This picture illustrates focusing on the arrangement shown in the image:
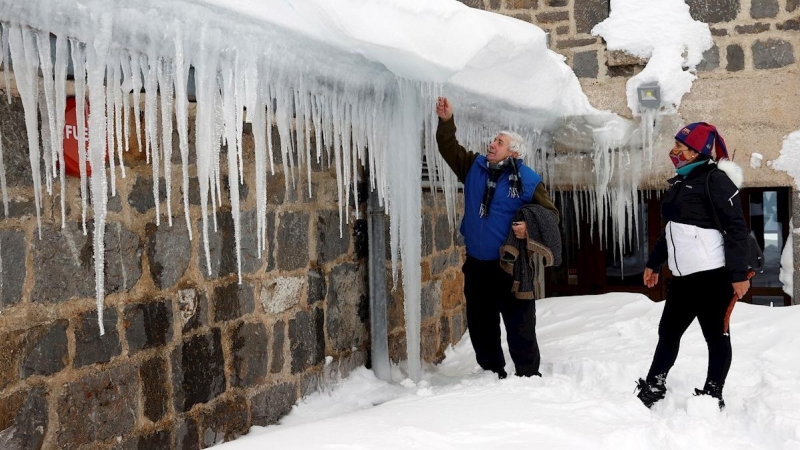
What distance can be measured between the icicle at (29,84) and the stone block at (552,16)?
4.59m

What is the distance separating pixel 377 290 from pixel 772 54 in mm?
3556

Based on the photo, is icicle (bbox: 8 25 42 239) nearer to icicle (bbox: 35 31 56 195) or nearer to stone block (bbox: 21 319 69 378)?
icicle (bbox: 35 31 56 195)

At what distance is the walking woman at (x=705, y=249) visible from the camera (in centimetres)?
328

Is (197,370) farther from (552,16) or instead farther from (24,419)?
(552,16)

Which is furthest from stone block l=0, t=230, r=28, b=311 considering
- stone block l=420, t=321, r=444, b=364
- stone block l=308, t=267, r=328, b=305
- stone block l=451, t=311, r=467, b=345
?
stone block l=451, t=311, r=467, b=345

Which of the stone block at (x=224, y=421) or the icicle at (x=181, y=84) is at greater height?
the icicle at (x=181, y=84)

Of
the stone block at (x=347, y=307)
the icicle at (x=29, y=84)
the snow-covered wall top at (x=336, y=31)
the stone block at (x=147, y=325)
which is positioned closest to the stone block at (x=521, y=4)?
the snow-covered wall top at (x=336, y=31)

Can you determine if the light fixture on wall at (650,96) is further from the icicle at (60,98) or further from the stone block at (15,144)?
the stone block at (15,144)

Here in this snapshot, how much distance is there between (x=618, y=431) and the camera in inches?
113

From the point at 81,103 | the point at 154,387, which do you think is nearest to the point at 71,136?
the point at 81,103

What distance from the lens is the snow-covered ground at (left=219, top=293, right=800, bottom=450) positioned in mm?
2732

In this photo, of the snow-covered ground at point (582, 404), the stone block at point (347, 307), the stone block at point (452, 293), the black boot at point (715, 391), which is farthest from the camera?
the stone block at point (452, 293)

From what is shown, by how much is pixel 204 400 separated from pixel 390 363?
1450 millimetres

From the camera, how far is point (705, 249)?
332 centimetres
